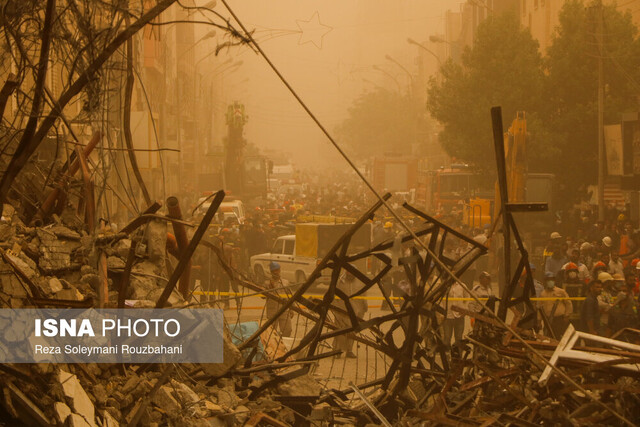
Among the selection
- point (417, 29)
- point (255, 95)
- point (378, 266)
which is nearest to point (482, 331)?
point (378, 266)

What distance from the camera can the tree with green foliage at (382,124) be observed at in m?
87.6

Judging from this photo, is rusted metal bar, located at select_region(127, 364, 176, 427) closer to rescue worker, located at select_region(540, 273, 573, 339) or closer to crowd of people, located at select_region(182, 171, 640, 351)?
crowd of people, located at select_region(182, 171, 640, 351)

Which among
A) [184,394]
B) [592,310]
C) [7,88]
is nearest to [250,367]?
[184,394]

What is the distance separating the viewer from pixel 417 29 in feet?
581

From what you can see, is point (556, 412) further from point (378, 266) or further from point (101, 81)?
point (378, 266)

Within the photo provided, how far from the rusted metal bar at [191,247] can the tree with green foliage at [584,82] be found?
28010mm

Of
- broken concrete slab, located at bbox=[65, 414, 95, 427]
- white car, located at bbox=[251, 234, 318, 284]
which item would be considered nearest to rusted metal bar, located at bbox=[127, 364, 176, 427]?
broken concrete slab, located at bbox=[65, 414, 95, 427]

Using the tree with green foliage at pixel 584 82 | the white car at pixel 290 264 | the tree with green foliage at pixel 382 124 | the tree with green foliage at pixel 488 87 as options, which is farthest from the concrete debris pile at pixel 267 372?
the tree with green foliage at pixel 382 124

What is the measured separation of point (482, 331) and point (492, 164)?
29124 mm

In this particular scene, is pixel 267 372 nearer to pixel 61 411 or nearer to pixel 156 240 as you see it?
pixel 156 240

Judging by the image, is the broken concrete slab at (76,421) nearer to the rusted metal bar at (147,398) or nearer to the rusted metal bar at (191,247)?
the rusted metal bar at (147,398)

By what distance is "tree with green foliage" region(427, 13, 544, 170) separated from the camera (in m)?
34.4

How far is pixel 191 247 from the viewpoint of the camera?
6.48 meters

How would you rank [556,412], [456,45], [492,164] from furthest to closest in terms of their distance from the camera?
[456,45]
[492,164]
[556,412]
